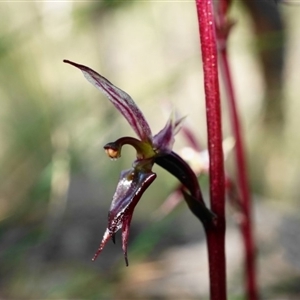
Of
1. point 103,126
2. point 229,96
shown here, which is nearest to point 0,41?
point 103,126

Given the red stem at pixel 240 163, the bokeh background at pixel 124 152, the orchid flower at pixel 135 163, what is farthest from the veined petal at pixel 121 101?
the red stem at pixel 240 163

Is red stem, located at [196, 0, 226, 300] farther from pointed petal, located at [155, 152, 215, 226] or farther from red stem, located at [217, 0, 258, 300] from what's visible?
red stem, located at [217, 0, 258, 300]

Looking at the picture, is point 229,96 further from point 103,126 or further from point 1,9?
point 1,9

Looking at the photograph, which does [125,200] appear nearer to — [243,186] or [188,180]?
[188,180]

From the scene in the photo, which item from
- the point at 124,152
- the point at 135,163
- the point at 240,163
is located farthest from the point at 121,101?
the point at 124,152

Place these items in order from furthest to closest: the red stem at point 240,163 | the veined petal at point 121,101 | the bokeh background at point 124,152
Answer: the bokeh background at point 124,152, the red stem at point 240,163, the veined petal at point 121,101

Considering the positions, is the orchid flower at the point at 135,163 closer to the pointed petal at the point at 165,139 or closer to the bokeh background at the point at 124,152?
the pointed petal at the point at 165,139

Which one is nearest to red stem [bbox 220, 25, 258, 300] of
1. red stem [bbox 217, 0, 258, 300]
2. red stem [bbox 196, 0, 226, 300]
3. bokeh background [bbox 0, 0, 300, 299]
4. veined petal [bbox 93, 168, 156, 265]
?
red stem [bbox 217, 0, 258, 300]
